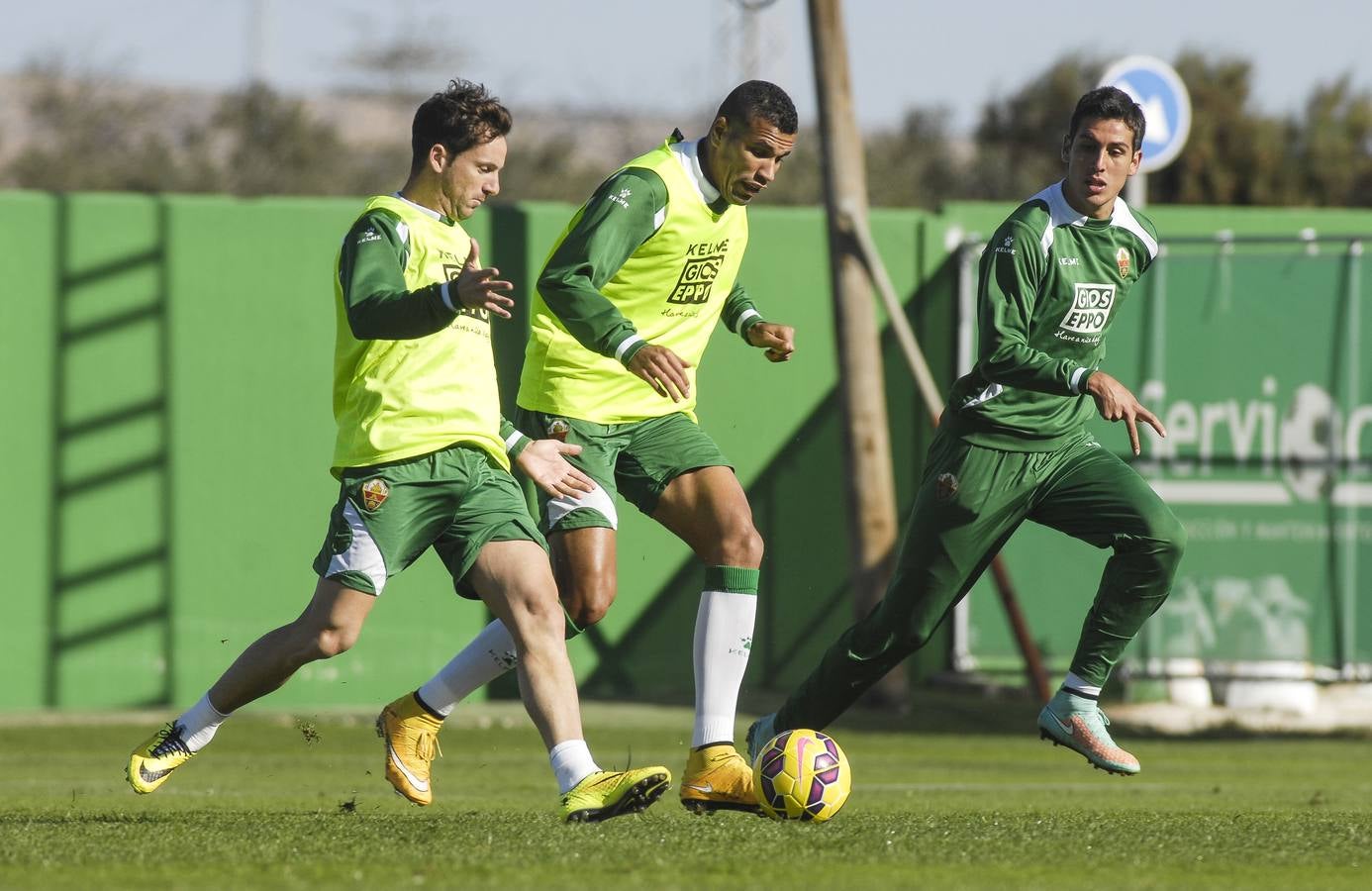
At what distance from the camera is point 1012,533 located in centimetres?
725

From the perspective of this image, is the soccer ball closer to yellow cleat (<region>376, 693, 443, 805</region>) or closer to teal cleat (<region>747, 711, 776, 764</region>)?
teal cleat (<region>747, 711, 776, 764</region>)

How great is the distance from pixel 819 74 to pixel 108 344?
5.11 metres

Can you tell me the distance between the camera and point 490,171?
267 inches

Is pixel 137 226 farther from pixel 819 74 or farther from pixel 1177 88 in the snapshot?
pixel 1177 88

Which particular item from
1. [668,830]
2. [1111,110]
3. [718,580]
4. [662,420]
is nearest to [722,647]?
[718,580]

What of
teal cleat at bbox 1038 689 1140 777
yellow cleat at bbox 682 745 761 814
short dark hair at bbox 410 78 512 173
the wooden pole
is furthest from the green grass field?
the wooden pole

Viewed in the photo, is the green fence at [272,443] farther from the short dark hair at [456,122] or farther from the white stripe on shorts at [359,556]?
the white stripe on shorts at [359,556]

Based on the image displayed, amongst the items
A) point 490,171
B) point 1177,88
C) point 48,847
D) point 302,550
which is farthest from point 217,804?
point 1177,88

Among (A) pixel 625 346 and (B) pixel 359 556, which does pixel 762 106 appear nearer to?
(A) pixel 625 346

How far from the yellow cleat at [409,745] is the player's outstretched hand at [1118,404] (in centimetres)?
251

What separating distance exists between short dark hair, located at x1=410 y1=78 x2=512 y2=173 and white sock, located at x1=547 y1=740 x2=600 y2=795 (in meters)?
1.89

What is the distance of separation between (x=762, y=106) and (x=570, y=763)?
2383 mm

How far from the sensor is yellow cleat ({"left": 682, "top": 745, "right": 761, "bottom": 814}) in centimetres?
700

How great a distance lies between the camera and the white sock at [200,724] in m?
6.97
